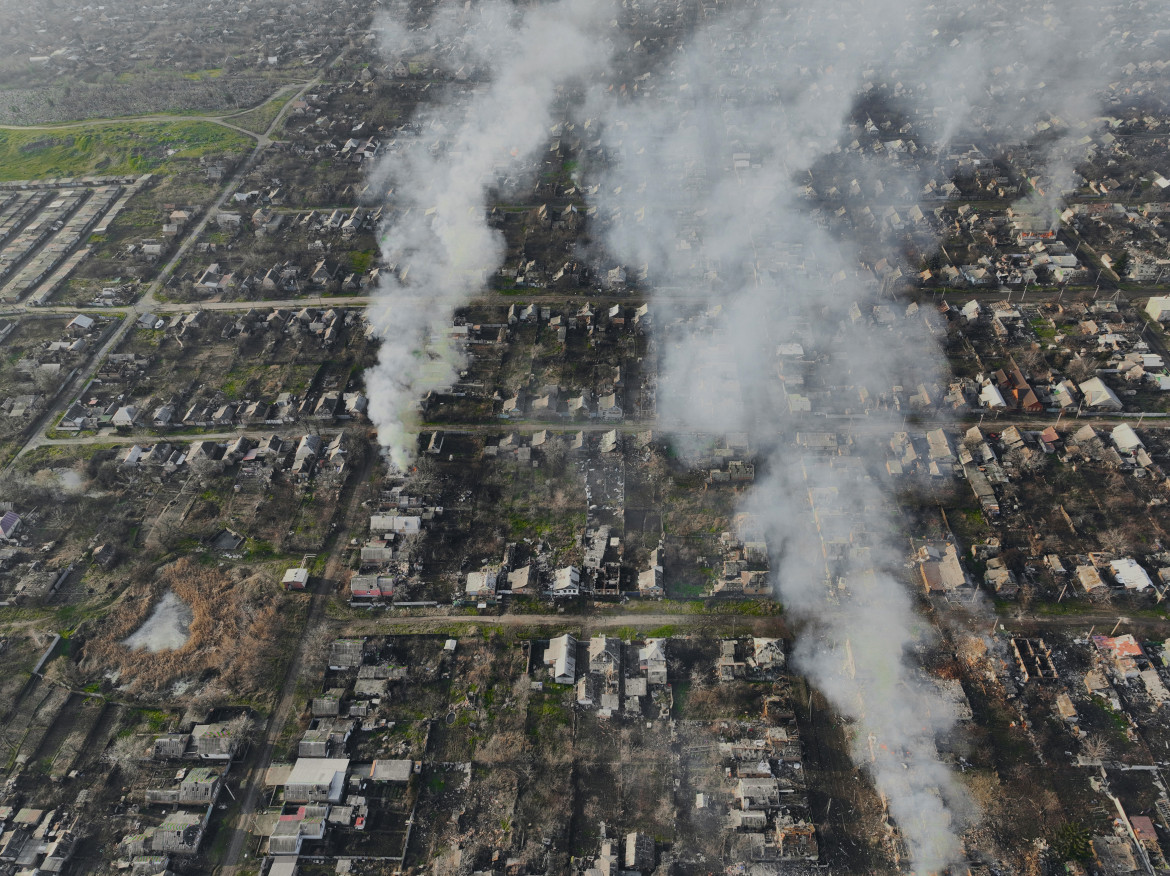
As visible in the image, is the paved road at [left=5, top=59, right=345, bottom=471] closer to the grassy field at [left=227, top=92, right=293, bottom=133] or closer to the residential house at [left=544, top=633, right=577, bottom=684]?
the grassy field at [left=227, top=92, right=293, bottom=133]

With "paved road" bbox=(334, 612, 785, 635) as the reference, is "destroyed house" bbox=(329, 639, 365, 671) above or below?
below

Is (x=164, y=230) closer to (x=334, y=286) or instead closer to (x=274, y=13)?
(x=334, y=286)

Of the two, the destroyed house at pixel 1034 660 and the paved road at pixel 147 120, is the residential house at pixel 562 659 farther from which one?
the paved road at pixel 147 120

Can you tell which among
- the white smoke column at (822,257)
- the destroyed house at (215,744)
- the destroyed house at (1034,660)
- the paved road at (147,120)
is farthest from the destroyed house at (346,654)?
the paved road at (147,120)

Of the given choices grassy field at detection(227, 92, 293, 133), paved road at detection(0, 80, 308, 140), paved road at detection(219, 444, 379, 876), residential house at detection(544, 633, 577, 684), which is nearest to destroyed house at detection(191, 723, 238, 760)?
paved road at detection(219, 444, 379, 876)

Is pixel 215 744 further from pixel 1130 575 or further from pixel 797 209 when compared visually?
pixel 797 209

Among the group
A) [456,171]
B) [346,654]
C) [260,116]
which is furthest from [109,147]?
[346,654]
